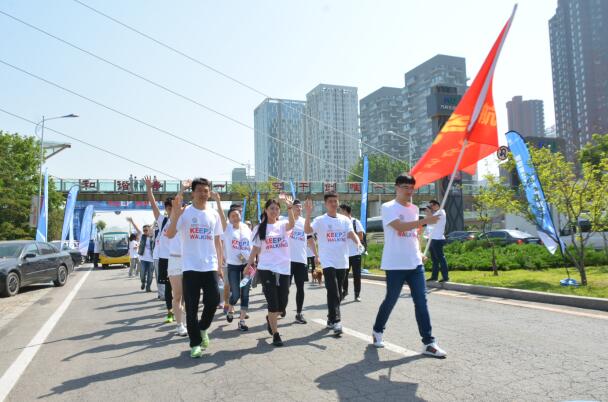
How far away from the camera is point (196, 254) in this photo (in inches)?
221

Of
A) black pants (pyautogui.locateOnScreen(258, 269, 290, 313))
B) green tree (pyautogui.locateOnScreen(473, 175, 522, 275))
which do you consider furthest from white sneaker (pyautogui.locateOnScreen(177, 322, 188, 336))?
green tree (pyautogui.locateOnScreen(473, 175, 522, 275))

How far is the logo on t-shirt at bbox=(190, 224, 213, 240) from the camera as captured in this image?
18.6 ft

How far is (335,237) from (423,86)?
12427 cm

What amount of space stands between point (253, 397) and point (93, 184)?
45.4 m

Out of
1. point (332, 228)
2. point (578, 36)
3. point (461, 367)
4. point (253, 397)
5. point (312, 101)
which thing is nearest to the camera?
point (253, 397)

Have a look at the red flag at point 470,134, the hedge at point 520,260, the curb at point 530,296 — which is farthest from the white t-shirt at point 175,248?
the hedge at point 520,260

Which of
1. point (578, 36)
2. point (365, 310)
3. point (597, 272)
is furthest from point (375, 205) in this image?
point (578, 36)

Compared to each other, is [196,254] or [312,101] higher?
[312,101]

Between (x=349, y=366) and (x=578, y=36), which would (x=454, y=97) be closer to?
(x=349, y=366)

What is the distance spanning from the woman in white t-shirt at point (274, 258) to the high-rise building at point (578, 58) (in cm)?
12354

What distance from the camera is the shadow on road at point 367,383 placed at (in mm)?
4051

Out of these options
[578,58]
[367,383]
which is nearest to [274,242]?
[367,383]

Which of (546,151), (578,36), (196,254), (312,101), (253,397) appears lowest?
(253,397)

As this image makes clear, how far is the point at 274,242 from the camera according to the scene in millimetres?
6434
